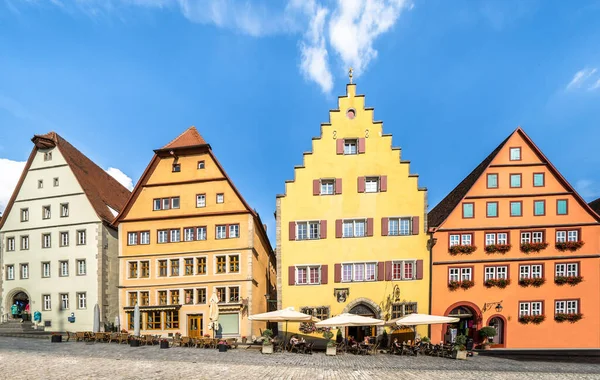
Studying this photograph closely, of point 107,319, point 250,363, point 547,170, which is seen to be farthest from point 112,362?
point 547,170

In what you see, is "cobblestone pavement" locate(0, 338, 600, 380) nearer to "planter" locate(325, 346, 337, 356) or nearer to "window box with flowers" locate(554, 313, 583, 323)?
"planter" locate(325, 346, 337, 356)

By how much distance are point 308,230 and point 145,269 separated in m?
12.1

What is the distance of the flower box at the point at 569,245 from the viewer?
23.2 m

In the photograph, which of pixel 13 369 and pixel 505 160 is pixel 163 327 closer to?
pixel 13 369

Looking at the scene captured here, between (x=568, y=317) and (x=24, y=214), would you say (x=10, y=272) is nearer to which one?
(x=24, y=214)

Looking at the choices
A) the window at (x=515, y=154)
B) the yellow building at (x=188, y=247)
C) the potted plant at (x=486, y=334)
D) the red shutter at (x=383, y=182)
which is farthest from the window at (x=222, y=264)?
the window at (x=515, y=154)

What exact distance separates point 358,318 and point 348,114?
42.3ft

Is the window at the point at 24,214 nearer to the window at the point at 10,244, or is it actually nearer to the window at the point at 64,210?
the window at the point at 10,244

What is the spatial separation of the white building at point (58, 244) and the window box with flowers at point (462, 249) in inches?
954

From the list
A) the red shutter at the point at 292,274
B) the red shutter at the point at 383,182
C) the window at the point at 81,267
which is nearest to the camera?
the red shutter at the point at 292,274

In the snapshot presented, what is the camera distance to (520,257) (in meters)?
23.5

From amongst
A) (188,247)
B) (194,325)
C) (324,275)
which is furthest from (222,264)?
(324,275)

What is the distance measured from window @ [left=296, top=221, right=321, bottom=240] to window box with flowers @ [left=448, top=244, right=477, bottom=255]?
331 inches

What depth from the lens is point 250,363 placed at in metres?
15.8
